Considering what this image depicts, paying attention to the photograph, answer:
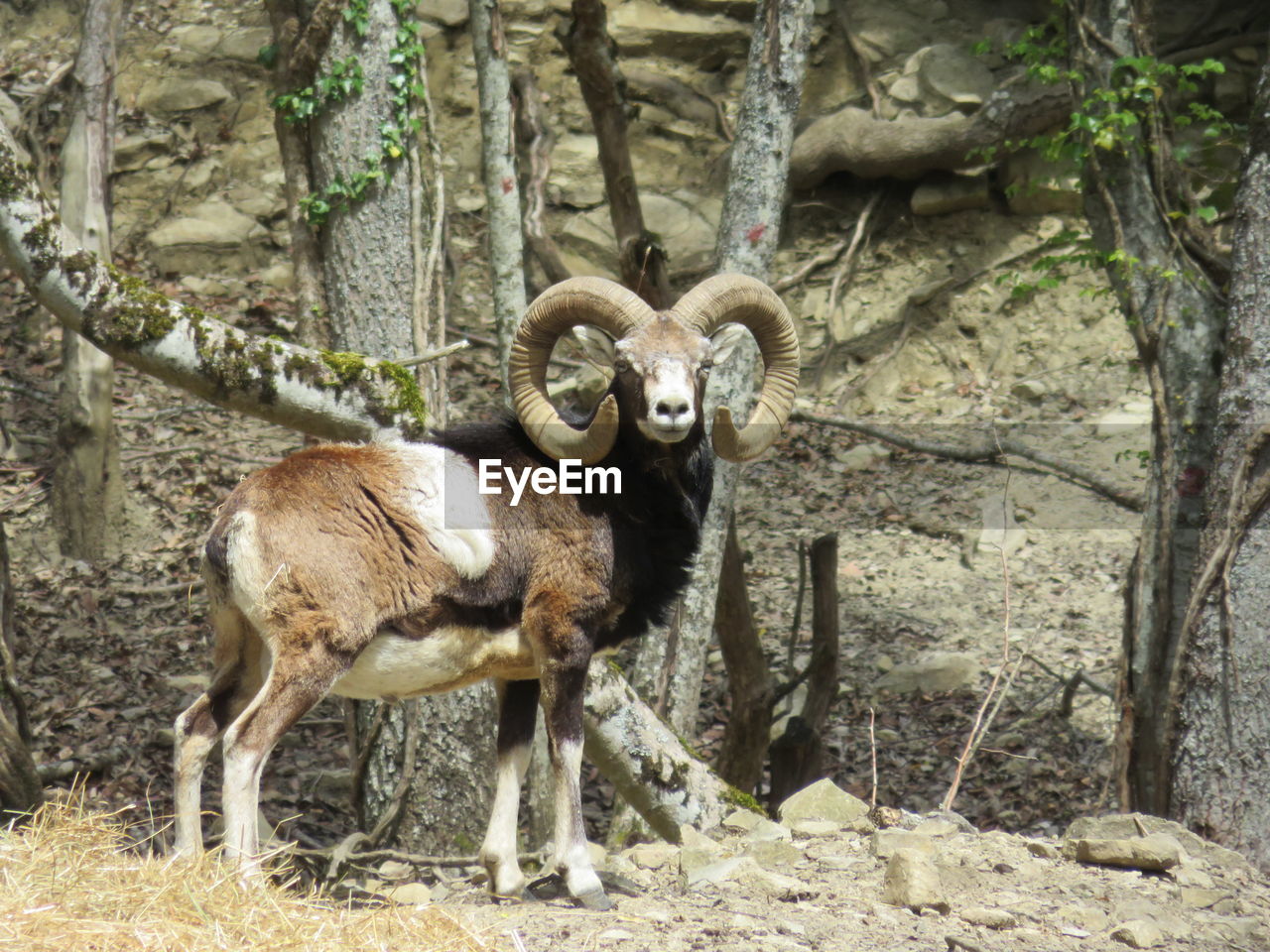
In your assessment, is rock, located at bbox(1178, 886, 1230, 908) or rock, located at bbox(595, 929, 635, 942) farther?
rock, located at bbox(1178, 886, 1230, 908)

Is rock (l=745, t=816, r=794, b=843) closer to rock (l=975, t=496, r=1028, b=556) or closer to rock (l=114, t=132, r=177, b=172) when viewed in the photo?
rock (l=975, t=496, r=1028, b=556)

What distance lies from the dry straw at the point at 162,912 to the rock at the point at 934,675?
803cm

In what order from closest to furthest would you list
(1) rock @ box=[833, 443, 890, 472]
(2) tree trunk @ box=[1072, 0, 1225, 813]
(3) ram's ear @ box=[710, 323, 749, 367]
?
(3) ram's ear @ box=[710, 323, 749, 367]
(2) tree trunk @ box=[1072, 0, 1225, 813]
(1) rock @ box=[833, 443, 890, 472]

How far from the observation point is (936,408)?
15953 millimetres

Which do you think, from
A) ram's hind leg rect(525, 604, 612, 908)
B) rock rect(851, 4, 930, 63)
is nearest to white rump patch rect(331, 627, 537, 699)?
ram's hind leg rect(525, 604, 612, 908)

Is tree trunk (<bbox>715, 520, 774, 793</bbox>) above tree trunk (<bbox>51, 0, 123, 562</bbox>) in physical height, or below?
below

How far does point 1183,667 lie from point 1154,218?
3.12m

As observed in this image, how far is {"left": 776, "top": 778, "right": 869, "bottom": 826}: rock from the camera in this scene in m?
7.48

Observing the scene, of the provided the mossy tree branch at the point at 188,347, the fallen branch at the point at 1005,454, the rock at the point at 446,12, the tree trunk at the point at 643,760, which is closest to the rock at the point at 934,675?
the fallen branch at the point at 1005,454

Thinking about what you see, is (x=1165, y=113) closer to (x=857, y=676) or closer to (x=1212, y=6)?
(x=857, y=676)

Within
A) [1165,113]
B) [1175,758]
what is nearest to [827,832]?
[1175,758]

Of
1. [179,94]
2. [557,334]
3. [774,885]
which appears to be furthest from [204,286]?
[774,885]

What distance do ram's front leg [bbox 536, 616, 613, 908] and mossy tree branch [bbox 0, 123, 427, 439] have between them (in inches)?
67.4

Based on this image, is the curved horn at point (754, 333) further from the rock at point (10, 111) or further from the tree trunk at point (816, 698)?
the rock at point (10, 111)
